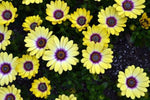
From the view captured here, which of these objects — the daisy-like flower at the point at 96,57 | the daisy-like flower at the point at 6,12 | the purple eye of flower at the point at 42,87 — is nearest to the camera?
the daisy-like flower at the point at 96,57

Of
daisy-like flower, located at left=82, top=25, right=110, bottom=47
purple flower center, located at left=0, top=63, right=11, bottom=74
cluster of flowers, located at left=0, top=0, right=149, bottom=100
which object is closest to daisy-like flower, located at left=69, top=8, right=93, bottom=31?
cluster of flowers, located at left=0, top=0, right=149, bottom=100

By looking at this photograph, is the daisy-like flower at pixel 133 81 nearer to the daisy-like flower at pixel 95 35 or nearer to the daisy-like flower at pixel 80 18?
the daisy-like flower at pixel 95 35

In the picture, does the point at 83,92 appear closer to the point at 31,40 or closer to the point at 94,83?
the point at 94,83

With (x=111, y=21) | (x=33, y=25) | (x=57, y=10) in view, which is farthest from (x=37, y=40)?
(x=111, y=21)

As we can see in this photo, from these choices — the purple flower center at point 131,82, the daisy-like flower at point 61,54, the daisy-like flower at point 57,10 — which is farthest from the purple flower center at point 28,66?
the purple flower center at point 131,82

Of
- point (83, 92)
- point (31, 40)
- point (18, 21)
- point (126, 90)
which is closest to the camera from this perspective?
point (126, 90)

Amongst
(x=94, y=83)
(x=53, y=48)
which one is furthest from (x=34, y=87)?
(x=94, y=83)

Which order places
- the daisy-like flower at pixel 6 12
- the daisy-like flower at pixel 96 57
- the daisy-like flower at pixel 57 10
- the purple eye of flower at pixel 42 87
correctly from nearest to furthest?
the daisy-like flower at pixel 96 57 → the purple eye of flower at pixel 42 87 → the daisy-like flower at pixel 57 10 → the daisy-like flower at pixel 6 12

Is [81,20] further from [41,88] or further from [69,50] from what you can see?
[41,88]
